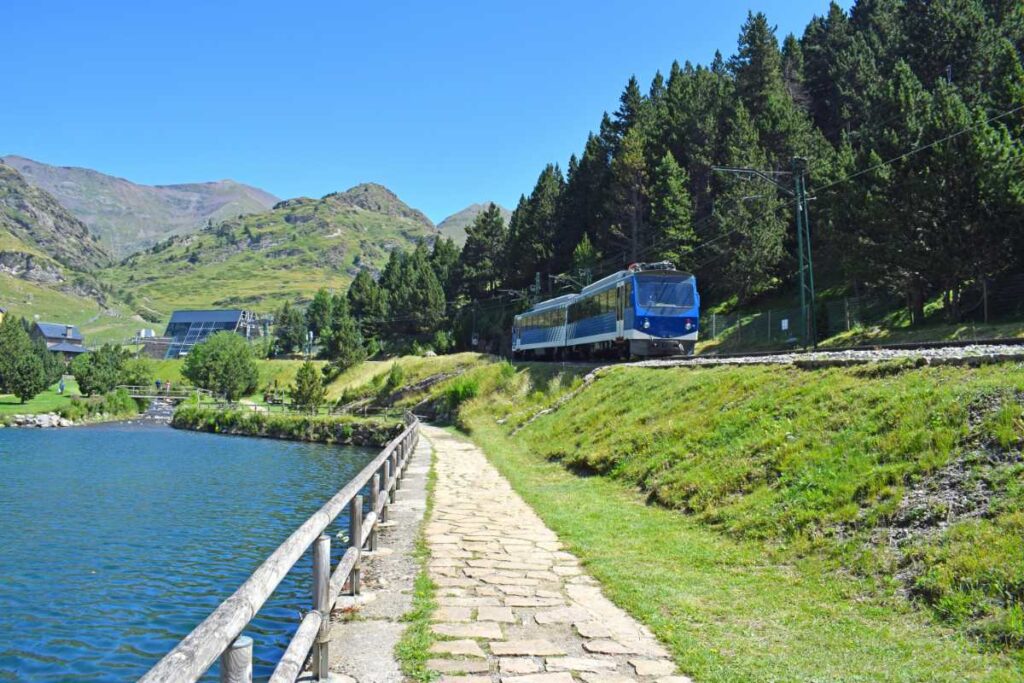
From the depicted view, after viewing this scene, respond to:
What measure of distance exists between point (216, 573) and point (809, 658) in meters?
13.1

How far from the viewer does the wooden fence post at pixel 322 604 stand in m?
4.68

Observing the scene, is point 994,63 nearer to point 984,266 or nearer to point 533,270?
point 984,266

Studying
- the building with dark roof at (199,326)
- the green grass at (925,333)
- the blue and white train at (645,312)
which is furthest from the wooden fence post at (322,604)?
the building with dark roof at (199,326)

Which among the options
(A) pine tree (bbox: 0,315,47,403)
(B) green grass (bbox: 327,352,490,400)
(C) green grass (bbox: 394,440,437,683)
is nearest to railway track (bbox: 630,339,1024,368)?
(C) green grass (bbox: 394,440,437,683)

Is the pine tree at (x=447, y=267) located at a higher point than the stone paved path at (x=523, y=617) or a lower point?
higher

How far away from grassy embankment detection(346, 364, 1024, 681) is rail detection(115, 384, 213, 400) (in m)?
82.0

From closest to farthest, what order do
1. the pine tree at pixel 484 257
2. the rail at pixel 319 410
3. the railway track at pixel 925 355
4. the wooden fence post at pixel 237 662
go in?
the wooden fence post at pixel 237 662, the railway track at pixel 925 355, the rail at pixel 319 410, the pine tree at pixel 484 257

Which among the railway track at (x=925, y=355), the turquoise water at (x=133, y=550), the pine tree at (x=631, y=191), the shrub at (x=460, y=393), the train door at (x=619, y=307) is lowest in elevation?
the turquoise water at (x=133, y=550)

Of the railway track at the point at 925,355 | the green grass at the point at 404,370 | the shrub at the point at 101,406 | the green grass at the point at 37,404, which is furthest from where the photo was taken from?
the green grass at the point at 37,404

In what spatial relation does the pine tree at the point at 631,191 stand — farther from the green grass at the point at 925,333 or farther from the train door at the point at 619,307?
the train door at the point at 619,307

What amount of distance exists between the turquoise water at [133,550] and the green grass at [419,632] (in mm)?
2961

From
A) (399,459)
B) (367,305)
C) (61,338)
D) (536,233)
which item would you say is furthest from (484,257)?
(61,338)

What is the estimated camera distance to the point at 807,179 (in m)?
48.3

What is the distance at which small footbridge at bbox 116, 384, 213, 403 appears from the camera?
3339 inches
